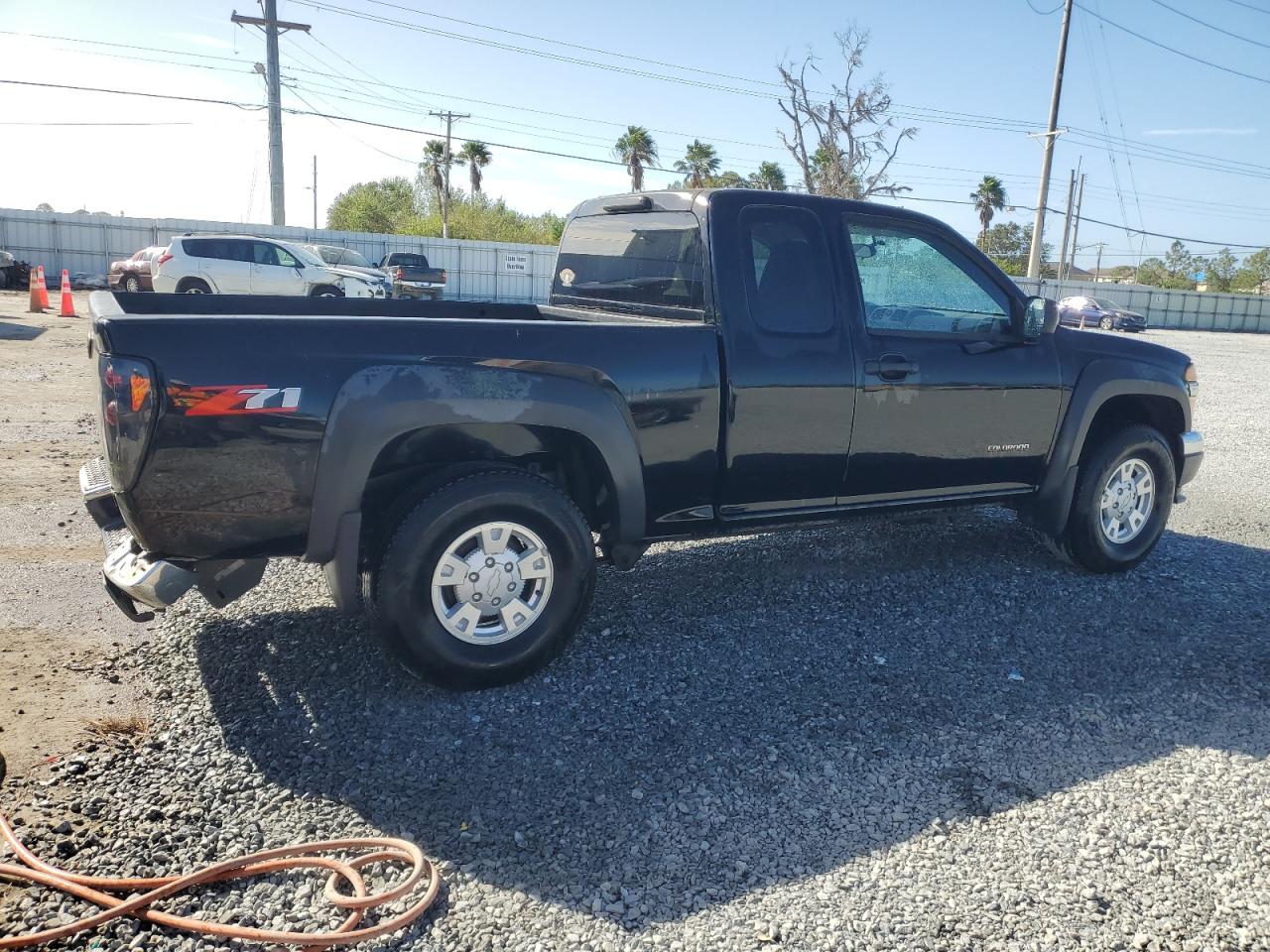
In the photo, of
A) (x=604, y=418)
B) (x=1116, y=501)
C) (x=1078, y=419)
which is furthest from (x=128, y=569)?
(x=1116, y=501)

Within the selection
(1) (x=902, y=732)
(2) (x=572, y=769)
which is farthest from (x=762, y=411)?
(2) (x=572, y=769)

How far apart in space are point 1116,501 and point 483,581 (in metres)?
3.71

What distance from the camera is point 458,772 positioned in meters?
3.18

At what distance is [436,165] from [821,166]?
145ft

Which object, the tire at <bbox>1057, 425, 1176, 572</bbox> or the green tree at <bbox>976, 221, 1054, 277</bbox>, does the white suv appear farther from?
the green tree at <bbox>976, 221, 1054, 277</bbox>

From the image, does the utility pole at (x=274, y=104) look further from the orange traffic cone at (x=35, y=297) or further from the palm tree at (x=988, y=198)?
the palm tree at (x=988, y=198)

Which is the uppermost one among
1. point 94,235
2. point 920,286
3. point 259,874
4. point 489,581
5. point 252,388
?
point 94,235

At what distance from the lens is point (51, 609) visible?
4.43 m

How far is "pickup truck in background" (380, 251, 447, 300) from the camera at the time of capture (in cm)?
2561

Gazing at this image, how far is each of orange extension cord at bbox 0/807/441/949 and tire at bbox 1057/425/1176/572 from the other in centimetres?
409

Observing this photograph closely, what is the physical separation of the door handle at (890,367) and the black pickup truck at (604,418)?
12 millimetres

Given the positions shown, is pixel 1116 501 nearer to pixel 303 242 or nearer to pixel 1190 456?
pixel 1190 456

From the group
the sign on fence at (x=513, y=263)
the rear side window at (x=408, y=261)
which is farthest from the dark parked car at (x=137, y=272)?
the sign on fence at (x=513, y=263)

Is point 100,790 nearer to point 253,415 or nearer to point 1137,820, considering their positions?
point 253,415
